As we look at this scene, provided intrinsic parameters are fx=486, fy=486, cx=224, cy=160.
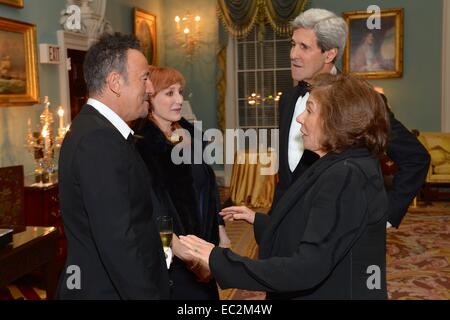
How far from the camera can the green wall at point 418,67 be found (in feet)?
28.1

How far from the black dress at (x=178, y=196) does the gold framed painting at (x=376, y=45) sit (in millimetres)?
6798

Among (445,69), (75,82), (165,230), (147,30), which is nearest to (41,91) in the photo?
(75,82)

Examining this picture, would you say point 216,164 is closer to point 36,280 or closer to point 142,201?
point 36,280

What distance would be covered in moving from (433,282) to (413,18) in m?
5.63

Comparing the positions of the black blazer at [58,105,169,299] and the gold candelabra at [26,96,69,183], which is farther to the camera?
the gold candelabra at [26,96,69,183]

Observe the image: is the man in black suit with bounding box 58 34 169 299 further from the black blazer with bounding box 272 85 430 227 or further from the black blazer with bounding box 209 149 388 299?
the black blazer with bounding box 272 85 430 227

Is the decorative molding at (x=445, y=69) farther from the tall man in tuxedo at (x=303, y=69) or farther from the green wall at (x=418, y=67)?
the tall man in tuxedo at (x=303, y=69)

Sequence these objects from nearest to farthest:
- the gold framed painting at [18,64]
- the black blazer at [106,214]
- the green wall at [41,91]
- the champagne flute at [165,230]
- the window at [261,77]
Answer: the black blazer at [106,214]
the champagne flute at [165,230]
the gold framed painting at [18,64]
the green wall at [41,91]
the window at [261,77]

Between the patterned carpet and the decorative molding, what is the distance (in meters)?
1.83

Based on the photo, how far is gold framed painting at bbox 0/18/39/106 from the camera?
15.7ft

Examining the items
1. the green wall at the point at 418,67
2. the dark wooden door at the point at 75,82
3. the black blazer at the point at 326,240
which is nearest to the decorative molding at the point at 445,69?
the green wall at the point at 418,67

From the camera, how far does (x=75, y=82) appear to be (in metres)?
6.40

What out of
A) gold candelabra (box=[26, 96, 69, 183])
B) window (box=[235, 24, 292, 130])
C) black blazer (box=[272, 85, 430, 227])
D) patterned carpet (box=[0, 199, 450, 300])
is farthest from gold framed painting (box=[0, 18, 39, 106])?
window (box=[235, 24, 292, 130])

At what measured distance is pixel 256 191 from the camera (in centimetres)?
768
